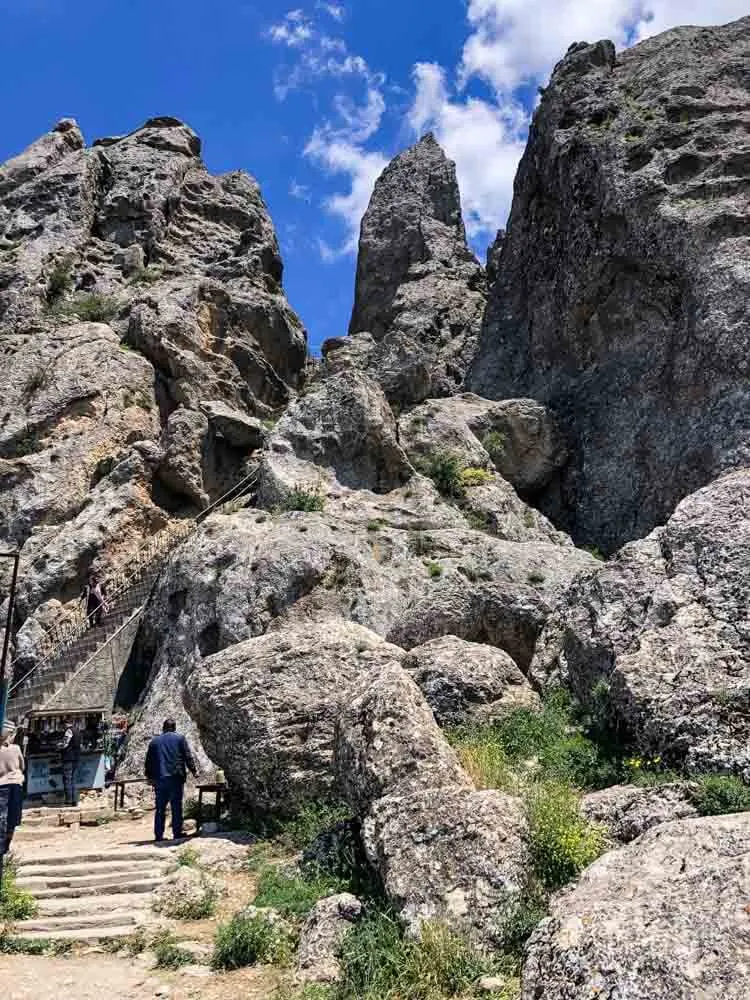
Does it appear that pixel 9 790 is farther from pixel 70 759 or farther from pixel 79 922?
pixel 70 759

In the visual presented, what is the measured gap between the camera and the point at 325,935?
7.90 m

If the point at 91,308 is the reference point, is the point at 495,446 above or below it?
below

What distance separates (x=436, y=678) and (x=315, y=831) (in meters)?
3.02

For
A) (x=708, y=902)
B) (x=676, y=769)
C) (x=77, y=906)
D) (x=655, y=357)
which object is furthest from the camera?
(x=655, y=357)

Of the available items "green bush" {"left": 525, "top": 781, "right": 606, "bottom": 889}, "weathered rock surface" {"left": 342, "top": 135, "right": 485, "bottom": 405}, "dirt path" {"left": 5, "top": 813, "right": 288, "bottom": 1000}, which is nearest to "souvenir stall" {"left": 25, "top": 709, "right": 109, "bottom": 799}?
"dirt path" {"left": 5, "top": 813, "right": 288, "bottom": 1000}

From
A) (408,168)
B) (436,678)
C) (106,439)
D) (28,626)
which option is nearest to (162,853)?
(436,678)

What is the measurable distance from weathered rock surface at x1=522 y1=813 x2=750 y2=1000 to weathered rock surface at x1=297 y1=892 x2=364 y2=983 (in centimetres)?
255

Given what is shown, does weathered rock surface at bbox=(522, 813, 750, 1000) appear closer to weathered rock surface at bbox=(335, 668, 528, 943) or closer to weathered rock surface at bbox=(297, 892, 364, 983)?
weathered rock surface at bbox=(335, 668, 528, 943)

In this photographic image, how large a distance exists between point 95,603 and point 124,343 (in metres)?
15.4

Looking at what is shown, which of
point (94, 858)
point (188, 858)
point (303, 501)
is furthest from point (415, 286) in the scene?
point (188, 858)

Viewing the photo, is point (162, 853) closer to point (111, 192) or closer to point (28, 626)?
point (28, 626)

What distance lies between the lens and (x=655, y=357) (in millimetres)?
29031

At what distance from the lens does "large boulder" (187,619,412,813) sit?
39.7ft

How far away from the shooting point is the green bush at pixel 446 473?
28031mm
